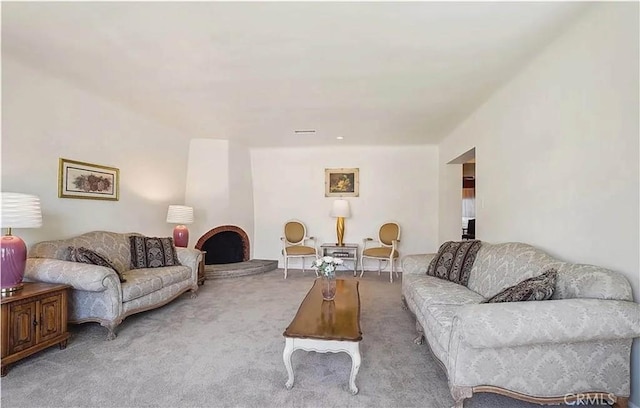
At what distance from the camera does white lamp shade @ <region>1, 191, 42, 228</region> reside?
2439 millimetres

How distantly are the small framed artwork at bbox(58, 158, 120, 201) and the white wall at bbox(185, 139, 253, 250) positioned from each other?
1694mm

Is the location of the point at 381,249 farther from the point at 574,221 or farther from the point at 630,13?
the point at 630,13

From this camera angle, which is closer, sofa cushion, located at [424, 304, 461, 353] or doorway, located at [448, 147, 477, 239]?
sofa cushion, located at [424, 304, 461, 353]

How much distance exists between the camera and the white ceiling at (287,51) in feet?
6.91

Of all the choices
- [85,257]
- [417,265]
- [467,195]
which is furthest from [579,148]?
[467,195]

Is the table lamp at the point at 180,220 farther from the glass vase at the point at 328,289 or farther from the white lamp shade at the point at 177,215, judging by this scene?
the glass vase at the point at 328,289

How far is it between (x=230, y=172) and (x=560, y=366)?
541cm

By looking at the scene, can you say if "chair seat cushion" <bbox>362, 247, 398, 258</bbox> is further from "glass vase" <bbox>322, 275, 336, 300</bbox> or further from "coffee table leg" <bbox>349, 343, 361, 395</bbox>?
"coffee table leg" <bbox>349, 343, 361, 395</bbox>

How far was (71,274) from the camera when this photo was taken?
277cm

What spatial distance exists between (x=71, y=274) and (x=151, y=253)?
127 centimetres

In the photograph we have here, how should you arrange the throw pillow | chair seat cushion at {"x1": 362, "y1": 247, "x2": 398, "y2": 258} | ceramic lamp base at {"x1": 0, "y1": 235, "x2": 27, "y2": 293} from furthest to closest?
chair seat cushion at {"x1": 362, "y1": 247, "x2": 398, "y2": 258} → the throw pillow → ceramic lamp base at {"x1": 0, "y1": 235, "x2": 27, "y2": 293}

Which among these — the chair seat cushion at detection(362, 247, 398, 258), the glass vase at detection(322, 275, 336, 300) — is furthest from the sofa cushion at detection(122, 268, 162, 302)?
the chair seat cushion at detection(362, 247, 398, 258)

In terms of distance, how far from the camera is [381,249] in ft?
18.7

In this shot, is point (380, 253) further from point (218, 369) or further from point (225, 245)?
point (218, 369)
